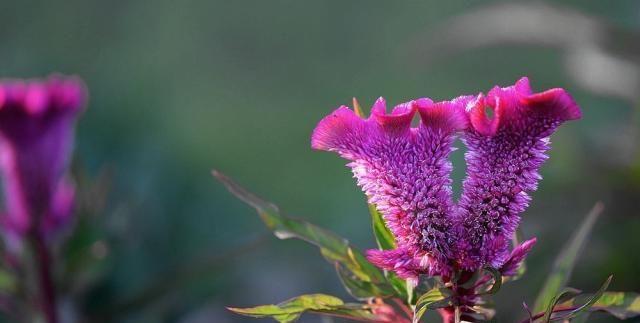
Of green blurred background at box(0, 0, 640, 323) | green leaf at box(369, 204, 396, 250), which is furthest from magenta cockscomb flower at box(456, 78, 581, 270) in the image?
green blurred background at box(0, 0, 640, 323)

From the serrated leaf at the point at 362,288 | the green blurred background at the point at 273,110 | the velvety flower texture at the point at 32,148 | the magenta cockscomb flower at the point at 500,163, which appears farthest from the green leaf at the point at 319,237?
the green blurred background at the point at 273,110

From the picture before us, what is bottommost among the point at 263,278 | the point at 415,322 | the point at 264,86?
the point at 263,278

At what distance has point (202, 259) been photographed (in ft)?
5.71

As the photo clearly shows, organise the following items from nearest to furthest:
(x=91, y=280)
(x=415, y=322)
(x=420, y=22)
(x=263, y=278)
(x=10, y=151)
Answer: (x=415, y=322), (x=10, y=151), (x=91, y=280), (x=263, y=278), (x=420, y=22)

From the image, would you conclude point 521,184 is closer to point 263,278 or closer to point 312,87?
point 263,278

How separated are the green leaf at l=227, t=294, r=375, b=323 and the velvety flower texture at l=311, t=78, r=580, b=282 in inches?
2.4

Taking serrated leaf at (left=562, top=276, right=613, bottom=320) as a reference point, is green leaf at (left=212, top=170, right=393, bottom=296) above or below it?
below

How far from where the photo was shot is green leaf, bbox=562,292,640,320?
2.30 feet

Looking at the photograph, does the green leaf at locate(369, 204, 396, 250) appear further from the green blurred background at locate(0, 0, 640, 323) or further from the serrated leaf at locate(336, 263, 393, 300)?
the green blurred background at locate(0, 0, 640, 323)

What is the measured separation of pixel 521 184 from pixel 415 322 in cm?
13

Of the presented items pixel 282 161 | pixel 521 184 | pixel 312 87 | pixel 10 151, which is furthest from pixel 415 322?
pixel 312 87

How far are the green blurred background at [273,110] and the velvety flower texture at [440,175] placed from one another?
0.84 meters

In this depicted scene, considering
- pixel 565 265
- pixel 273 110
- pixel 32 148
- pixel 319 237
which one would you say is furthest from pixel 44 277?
pixel 273 110

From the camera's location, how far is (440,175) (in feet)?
2.12
